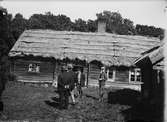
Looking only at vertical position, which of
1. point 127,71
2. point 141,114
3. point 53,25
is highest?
point 53,25

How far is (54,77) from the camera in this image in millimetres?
24625

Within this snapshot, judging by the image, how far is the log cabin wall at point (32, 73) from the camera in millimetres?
24938

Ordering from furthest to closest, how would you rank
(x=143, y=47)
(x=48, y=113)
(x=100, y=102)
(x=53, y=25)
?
(x=53, y=25)
(x=143, y=47)
(x=100, y=102)
(x=48, y=113)

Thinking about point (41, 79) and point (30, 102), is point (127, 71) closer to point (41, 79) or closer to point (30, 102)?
point (41, 79)

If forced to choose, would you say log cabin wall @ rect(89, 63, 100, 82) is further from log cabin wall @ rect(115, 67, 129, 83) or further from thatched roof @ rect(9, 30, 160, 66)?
log cabin wall @ rect(115, 67, 129, 83)

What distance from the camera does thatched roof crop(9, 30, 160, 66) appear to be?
972 inches

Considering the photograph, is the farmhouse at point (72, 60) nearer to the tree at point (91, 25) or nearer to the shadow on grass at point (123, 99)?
the shadow on grass at point (123, 99)

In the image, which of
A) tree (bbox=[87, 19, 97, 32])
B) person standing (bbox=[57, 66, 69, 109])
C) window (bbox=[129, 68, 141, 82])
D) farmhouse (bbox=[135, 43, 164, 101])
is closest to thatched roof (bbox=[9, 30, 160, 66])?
window (bbox=[129, 68, 141, 82])

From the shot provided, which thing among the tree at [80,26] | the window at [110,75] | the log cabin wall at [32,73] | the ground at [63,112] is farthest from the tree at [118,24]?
the ground at [63,112]

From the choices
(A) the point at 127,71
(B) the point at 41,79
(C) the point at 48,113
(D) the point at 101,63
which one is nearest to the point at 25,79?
(B) the point at 41,79

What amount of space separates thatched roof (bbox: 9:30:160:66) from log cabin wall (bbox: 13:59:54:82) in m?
0.94

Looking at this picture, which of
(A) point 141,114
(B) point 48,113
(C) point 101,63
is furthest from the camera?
(C) point 101,63

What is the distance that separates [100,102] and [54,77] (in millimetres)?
10691

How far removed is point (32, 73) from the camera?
2511 cm
